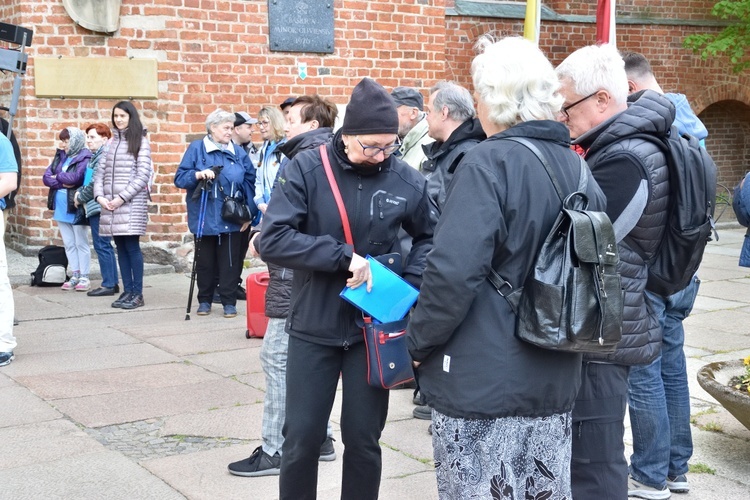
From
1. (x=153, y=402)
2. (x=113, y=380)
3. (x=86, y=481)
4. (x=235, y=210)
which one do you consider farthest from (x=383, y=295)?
(x=235, y=210)

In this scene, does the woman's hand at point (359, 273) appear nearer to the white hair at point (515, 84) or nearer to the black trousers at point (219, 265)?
the white hair at point (515, 84)

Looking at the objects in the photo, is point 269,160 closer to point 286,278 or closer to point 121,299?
point 121,299

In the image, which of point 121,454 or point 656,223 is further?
point 121,454

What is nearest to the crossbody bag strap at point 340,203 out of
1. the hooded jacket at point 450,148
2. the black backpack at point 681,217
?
the black backpack at point 681,217

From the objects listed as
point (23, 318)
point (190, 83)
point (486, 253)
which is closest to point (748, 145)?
point (190, 83)

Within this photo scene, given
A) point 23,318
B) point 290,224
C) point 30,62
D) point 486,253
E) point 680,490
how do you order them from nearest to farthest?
point 486,253, point 290,224, point 680,490, point 23,318, point 30,62

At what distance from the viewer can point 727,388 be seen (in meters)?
4.73

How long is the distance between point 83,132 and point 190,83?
1403 mm

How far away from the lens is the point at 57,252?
32.7 ft

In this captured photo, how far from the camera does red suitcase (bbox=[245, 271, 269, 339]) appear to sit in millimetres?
7086

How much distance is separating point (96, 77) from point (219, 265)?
3.08 meters

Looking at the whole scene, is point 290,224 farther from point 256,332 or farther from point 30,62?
point 30,62

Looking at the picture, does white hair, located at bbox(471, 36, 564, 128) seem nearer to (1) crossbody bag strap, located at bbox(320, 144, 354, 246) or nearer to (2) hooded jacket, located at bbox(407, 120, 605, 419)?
(2) hooded jacket, located at bbox(407, 120, 605, 419)

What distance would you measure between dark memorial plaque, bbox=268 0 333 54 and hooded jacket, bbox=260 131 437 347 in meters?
7.88
